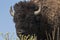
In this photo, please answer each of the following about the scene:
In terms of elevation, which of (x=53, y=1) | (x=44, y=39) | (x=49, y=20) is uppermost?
(x=53, y=1)

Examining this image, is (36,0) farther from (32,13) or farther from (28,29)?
(28,29)

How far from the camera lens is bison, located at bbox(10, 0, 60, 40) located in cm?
1054

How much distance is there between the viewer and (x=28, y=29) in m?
10.7

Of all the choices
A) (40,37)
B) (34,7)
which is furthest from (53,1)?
(40,37)

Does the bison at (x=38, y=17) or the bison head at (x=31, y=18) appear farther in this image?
the bison at (x=38, y=17)

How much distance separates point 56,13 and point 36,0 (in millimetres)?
1360

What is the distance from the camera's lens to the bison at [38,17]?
1054 cm

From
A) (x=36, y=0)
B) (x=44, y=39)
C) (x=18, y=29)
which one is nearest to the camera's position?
(x=18, y=29)

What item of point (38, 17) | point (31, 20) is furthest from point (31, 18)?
point (38, 17)

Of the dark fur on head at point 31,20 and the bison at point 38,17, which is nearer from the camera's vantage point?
the dark fur on head at point 31,20

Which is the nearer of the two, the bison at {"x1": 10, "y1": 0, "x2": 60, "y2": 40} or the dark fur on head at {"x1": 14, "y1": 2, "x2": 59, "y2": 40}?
the dark fur on head at {"x1": 14, "y1": 2, "x2": 59, "y2": 40}

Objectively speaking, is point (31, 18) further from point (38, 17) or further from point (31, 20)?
point (38, 17)

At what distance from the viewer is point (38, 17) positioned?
1126cm

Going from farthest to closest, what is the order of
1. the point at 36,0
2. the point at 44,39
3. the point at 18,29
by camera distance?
1. the point at 36,0
2. the point at 44,39
3. the point at 18,29
